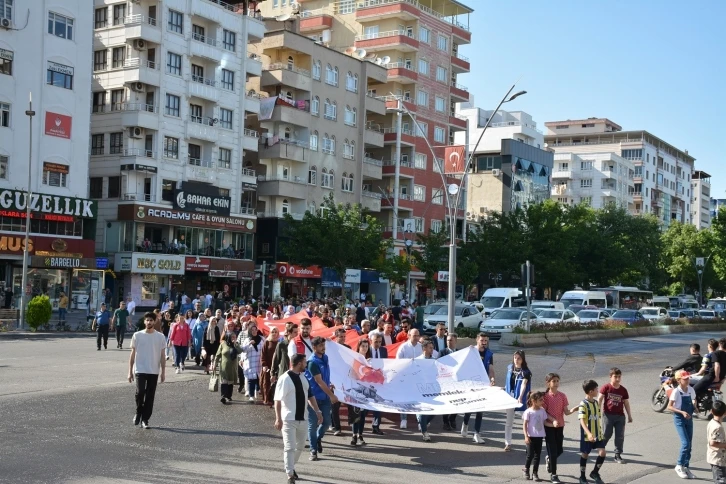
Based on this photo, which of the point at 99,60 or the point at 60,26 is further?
the point at 99,60

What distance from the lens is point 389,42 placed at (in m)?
79.5

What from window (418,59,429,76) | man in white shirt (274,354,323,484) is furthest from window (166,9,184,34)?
man in white shirt (274,354,323,484)

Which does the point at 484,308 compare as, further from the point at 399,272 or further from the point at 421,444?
the point at 421,444

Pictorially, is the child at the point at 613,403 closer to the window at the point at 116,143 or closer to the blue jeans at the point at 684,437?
the blue jeans at the point at 684,437

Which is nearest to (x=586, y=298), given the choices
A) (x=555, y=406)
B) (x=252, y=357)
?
(x=252, y=357)

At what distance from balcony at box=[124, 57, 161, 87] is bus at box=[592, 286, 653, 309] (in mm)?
36903

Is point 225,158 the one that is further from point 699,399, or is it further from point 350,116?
point 699,399

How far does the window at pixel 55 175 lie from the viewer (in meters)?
51.0

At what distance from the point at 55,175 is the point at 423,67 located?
39.1m

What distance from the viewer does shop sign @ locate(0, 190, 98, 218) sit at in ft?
158

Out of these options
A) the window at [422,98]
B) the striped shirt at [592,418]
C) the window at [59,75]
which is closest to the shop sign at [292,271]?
the window at [59,75]

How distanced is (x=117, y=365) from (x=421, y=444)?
12420mm

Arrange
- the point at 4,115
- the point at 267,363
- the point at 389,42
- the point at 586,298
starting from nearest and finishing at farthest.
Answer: the point at 267,363
the point at 4,115
the point at 586,298
the point at 389,42

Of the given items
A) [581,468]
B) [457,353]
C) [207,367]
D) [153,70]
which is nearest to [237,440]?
[457,353]
